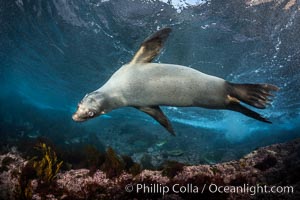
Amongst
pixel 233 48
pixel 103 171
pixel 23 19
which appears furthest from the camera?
pixel 23 19

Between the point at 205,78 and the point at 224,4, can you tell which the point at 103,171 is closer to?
the point at 205,78

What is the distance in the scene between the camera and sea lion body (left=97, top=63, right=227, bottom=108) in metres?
3.35

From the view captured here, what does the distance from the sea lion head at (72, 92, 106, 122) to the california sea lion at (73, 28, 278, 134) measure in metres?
0.02

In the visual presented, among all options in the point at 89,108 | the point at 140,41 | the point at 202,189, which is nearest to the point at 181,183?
the point at 202,189

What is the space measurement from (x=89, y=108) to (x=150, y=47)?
3.99ft

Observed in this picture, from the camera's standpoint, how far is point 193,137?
34.0 m

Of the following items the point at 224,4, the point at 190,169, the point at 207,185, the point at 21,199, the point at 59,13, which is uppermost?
the point at 59,13

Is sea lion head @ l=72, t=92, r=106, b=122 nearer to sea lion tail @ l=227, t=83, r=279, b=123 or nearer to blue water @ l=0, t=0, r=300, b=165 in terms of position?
sea lion tail @ l=227, t=83, r=279, b=123

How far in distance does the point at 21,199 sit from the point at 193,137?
3029cm

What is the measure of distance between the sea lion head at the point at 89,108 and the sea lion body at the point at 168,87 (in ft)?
0.71

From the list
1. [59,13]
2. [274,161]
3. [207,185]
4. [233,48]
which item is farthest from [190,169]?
[59,13]

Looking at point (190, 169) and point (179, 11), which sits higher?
point (179, 11)

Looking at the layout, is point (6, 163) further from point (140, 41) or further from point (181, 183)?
point (140, 41)

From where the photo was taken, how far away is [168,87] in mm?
3359
